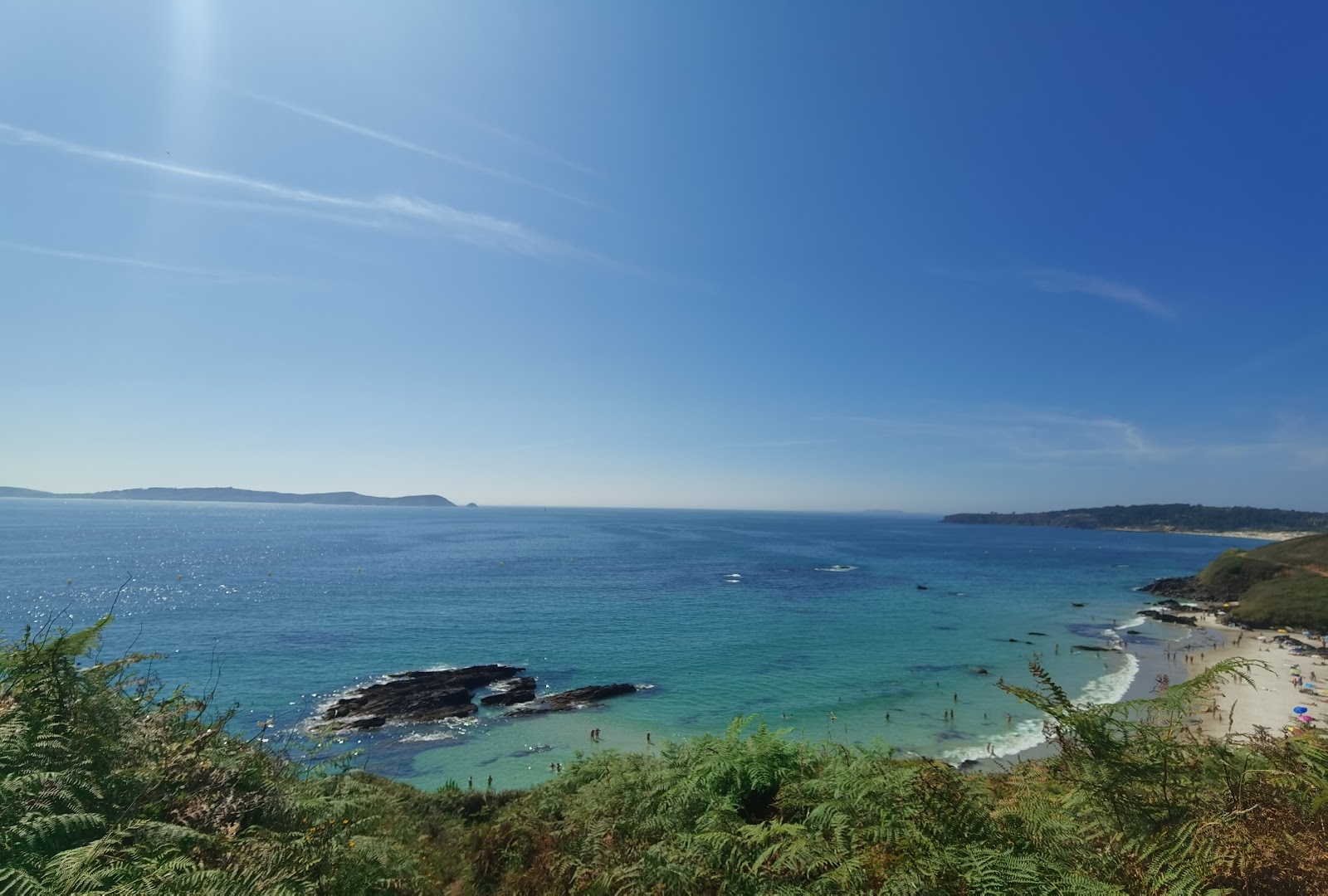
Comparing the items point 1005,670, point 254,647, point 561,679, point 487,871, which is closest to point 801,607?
point 1005,670

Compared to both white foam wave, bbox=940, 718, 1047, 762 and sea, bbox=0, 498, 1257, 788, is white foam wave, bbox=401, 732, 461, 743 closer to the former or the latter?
sea, bbox=0, 498, 1257, 788

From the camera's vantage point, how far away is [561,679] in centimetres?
3850

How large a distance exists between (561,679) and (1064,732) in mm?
37061

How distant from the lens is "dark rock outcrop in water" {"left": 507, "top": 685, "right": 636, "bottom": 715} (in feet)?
108

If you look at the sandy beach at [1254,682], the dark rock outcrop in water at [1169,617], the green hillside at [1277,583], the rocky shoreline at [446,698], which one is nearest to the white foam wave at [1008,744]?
the sandy beach at [1254,682]

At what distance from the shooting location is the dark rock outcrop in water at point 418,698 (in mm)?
31391

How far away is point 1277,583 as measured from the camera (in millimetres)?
64375

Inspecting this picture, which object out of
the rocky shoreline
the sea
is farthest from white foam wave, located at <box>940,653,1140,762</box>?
the rocky shoreline

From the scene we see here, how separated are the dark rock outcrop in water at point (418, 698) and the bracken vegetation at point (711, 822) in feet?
88.8

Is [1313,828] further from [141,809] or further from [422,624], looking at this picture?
[422,624]

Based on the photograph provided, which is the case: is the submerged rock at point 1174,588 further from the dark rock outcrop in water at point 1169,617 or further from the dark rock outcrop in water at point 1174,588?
the dark rock outcrop in water at point 1169,617

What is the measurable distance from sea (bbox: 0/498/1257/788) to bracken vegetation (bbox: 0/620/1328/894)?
182 cm

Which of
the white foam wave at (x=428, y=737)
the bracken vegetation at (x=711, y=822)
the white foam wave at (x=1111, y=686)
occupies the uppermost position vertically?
the bracken vegetation at (x=711, y=822)

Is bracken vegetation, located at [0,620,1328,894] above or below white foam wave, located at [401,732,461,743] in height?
above
